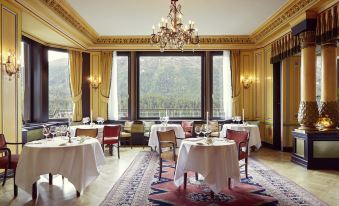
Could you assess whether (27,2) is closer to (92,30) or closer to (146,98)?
(92,30)

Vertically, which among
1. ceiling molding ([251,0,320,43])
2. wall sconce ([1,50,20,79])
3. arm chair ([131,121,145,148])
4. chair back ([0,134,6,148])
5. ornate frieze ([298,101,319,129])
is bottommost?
arm chair ([131,121,145,148])

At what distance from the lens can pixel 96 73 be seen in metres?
10.1

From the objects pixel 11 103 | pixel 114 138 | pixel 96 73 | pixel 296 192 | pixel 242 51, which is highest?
pixel 242 51

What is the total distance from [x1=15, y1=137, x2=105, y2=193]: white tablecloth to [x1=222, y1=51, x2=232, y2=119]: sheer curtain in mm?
6513

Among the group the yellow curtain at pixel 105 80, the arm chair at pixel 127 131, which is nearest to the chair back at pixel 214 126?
the arm chair at pixel 127 131

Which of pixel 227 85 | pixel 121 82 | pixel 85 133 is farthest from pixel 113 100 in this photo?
pixel 85 133

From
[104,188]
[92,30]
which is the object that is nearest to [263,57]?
[92,30]

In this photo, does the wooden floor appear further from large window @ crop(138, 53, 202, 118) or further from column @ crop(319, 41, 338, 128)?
large window @ crop(138, 53, 202, 118)

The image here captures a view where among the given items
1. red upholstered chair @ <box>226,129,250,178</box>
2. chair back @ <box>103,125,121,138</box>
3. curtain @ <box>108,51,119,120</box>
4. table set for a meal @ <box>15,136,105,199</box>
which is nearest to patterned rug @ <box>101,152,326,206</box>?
red upholstered chair @ <box>226,129,250,178</box>

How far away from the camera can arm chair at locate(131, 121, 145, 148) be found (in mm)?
9391

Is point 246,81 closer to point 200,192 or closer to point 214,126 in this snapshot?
point 214,126

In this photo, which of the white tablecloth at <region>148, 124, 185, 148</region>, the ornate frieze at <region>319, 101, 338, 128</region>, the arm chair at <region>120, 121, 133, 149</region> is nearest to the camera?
the ornate frieze at <region>319, 101, 338, 128</region>

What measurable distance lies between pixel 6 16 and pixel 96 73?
4.73m

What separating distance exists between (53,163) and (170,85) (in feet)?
21.4
